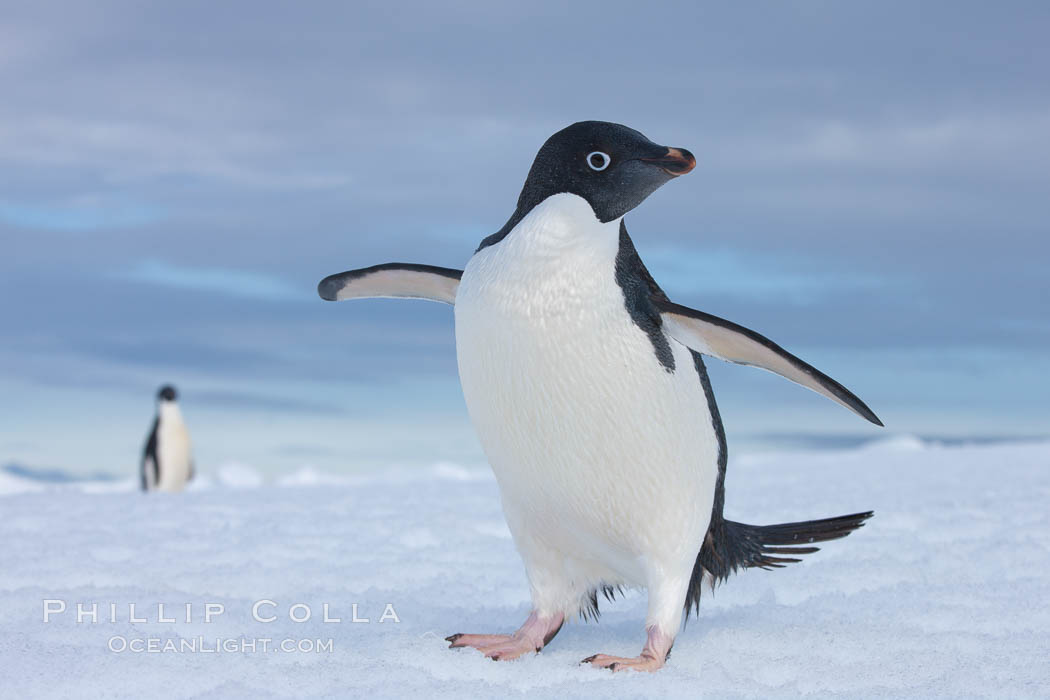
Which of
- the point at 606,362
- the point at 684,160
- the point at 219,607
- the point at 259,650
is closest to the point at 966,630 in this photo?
the point at 606,362

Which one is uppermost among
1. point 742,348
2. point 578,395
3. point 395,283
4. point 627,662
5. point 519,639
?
point 395,283

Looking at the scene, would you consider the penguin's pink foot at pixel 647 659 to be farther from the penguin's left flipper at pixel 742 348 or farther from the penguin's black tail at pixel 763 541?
the penguin's left flipper at pixel 742 348

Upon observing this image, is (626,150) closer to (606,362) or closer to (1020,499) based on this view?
(606,362)

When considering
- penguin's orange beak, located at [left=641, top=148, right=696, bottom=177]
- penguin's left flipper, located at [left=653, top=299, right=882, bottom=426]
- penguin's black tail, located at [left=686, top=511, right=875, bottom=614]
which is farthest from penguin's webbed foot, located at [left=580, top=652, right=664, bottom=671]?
penguin's orange beak, located at [left=641, top=148, right=696, bottom=177]

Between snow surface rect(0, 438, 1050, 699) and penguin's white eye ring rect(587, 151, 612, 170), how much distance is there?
61.7 inches

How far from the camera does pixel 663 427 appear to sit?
331 centimetres

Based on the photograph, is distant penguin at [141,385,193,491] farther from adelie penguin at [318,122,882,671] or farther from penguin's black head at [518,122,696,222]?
penguin's black head at [518,122,696,222]

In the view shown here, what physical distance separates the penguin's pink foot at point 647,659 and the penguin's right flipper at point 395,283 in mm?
1336

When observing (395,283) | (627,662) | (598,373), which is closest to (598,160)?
(598,373)

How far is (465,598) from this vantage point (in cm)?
458

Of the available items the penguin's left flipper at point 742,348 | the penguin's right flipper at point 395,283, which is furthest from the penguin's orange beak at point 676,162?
the penguin's right flipper at point 395,283

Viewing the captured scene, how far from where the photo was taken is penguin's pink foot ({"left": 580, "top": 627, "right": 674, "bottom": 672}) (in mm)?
3301

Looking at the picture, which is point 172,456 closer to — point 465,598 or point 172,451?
point 172,451

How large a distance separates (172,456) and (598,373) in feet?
37.6
